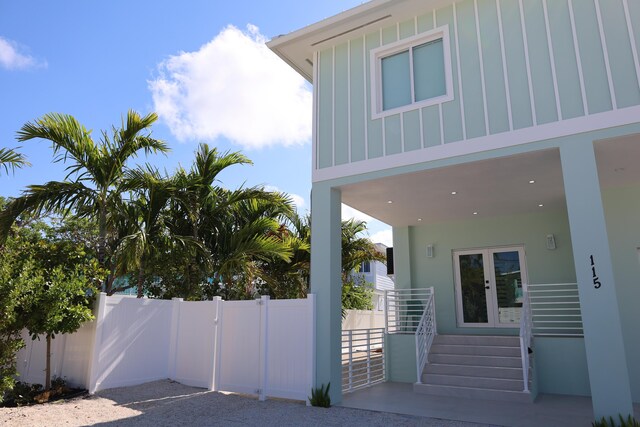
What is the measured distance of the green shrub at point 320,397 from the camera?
21.5 feet

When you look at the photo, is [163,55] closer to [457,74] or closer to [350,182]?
[350,182]

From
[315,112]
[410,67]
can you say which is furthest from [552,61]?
[315,112]

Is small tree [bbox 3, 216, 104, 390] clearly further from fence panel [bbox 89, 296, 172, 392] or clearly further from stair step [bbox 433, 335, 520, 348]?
stair step [bbox 433, 335, 520, 348]

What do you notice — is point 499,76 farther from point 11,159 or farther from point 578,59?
point 11,159

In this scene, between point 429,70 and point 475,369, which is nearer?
point 429,70

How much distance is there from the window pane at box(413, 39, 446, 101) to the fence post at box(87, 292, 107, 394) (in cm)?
637

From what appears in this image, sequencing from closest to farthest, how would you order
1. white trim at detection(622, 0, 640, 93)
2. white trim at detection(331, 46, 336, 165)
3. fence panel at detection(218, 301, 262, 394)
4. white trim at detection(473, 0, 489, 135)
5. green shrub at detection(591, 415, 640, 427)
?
1. green shrub at detection(591, 415, 640, 427)
2. white trim at detection(622, 0, 640, 93)
3. white trim at detection(473, 0, 489, 135)
4. fence panel at detection(218, 301, 262, 394)
5. white trim at detection(331, 46, 336, 165)

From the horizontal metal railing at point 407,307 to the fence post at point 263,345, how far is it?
132 inches

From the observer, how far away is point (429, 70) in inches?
279

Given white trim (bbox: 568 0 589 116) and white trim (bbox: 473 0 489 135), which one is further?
white trim (bbox: 473 0 489 135)

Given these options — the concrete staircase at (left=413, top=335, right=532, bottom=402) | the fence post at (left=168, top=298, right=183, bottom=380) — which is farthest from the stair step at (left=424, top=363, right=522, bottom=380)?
the fence post at (left=168, top=298, right=183, bottom=380)

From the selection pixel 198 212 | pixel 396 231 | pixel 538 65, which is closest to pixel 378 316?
pixel 396 231

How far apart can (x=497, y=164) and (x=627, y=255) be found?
12.1 feet

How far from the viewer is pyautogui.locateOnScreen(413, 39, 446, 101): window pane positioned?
695 cm
